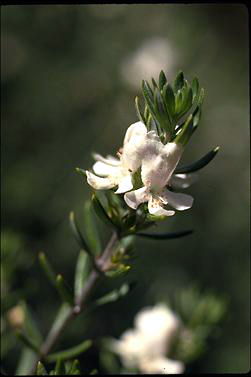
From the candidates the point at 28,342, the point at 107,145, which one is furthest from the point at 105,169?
the point at 107,145

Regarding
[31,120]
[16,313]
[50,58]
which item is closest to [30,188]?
[31,120]

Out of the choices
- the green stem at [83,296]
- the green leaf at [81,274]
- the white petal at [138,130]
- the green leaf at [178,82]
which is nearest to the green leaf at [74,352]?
the green stem at [83,296]

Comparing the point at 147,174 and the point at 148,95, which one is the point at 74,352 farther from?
the point at 148,95

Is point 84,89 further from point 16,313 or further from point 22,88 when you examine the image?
point 16,313

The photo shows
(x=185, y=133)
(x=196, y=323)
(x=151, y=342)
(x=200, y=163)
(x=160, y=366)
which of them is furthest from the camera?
(x=196, y=323)

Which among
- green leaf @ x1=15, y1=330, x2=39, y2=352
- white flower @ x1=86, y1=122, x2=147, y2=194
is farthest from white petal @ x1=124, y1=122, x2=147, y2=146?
green leaf @ x1=15, y1=330, x2=39, y2=352

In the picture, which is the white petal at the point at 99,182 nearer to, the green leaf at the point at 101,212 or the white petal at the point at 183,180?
the green leaf at the point at 101,212

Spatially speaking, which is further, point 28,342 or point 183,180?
point 28,342

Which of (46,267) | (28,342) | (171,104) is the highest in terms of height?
(171,104)
